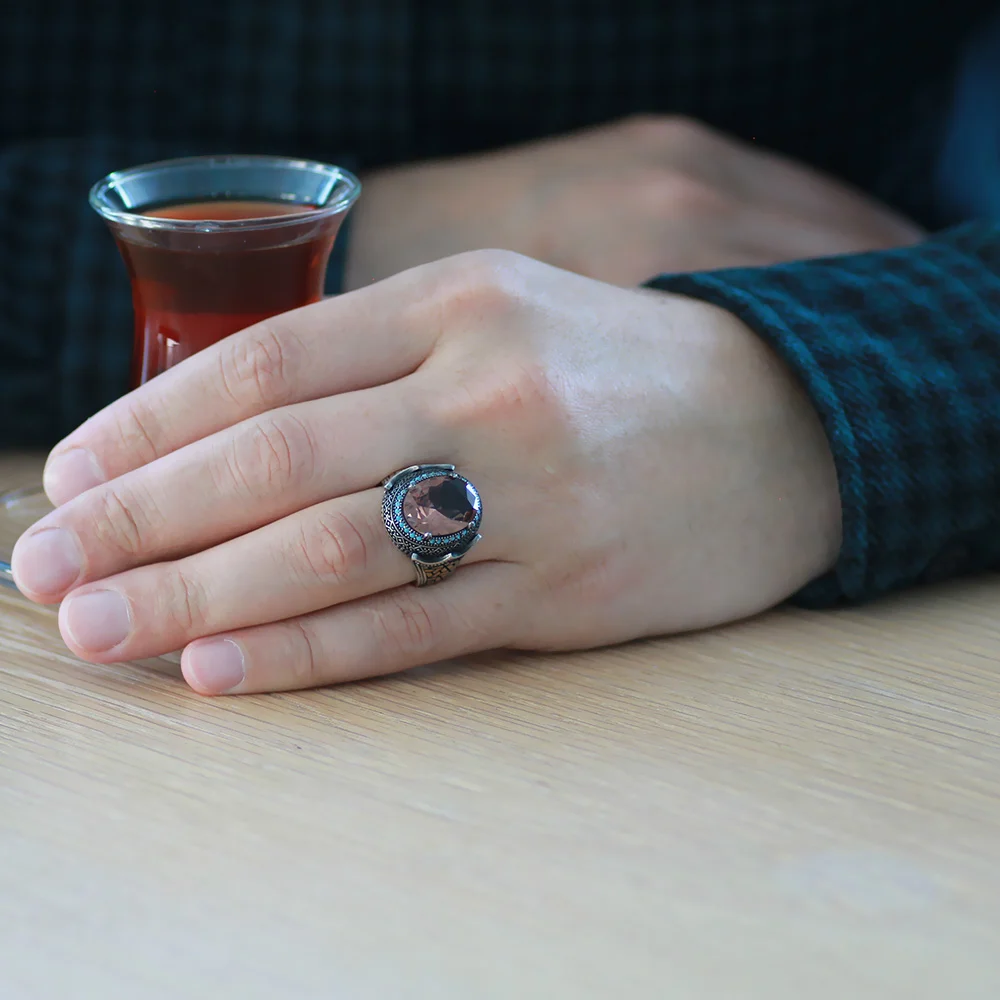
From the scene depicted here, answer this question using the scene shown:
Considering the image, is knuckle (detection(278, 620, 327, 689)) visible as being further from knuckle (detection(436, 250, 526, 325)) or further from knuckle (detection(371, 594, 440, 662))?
knuckle (detection(436, 250, 526, 325))

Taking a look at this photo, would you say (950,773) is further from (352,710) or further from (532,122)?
(532,122)

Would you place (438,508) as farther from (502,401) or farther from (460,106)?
(460,106)

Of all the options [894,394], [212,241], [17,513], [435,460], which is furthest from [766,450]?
[17,513]

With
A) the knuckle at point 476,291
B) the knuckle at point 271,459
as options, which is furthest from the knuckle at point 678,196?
the knuckle at point 271,459

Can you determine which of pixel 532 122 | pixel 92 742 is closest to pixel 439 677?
pixel 92 742

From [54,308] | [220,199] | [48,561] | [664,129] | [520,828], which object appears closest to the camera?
[520,828]

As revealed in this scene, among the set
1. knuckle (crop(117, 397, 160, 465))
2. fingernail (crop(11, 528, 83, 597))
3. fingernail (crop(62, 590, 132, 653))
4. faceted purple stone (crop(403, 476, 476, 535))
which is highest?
knuckle (crop(117, 397, 160, 465))

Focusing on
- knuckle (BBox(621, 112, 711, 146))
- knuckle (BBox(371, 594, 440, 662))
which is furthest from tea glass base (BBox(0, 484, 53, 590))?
knuckle (BBox(621, 112, 711, 146))
